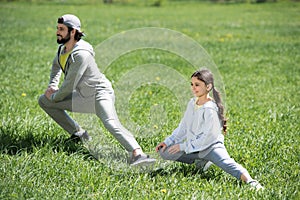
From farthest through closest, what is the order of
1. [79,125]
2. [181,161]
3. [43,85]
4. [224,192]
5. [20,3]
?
[20,3] < [43,85] < [79,125] < [181,161] < [224,192]

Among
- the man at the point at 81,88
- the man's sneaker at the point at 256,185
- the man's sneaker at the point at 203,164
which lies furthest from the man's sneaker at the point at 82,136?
the man's sneaker at the point at 256,185

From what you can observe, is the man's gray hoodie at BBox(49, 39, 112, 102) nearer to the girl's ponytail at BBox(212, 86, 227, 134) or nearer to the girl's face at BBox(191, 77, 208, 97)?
the girl's face at BBox(191, 77, 208, 97)

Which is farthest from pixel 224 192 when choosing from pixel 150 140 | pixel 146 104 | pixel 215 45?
pixel 215 45

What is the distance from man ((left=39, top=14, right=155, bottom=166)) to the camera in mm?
4453

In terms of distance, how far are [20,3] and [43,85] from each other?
73.1 feet

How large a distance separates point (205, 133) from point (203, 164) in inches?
14.3

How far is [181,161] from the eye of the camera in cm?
430

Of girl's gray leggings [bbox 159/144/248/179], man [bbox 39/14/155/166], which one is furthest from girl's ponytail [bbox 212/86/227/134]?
man [bbox 39/14/155/166]

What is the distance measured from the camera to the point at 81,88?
15.0 feet

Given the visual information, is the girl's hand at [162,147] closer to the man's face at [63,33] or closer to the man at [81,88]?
the man at [81,88]

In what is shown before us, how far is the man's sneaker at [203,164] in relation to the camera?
14.0 ft

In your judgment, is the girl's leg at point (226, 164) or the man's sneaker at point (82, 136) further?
the man's sneaker at point (82, 136)

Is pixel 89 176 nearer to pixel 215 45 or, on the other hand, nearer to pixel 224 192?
pixel 224 192

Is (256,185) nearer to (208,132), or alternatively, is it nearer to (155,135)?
(208,132)
